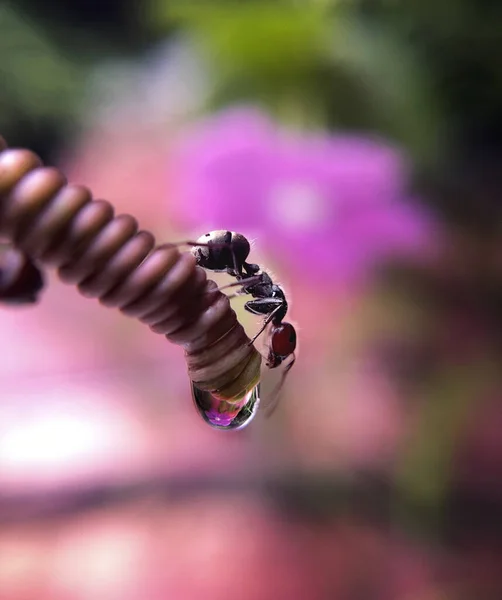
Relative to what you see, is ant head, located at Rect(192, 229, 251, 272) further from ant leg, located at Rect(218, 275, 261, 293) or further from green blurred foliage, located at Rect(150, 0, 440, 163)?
green blurred foliage, located at Rect(150, 0, 440, 163)

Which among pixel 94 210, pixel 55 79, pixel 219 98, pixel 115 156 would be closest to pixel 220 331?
pixel 94 210

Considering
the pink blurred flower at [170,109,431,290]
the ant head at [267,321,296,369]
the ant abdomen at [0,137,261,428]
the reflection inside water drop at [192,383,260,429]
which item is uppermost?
the pink blurred flower at [170,109,431,290]

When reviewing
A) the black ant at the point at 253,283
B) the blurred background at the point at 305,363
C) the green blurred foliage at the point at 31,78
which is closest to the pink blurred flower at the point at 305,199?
the blurred background at the point at 305,363

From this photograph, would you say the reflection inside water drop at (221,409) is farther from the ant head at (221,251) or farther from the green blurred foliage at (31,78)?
the green blurred foliage at (31,78)

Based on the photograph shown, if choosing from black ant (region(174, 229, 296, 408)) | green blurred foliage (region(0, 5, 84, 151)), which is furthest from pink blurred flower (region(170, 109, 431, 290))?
green blurred foliage (region(0, 5, 84, 151))

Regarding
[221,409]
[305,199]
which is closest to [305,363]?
[305,199]

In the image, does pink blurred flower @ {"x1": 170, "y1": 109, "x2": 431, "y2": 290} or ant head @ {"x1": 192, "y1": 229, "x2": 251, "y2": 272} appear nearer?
ant head @ {"x1": 192, "y1": 229, "x2": 251, "y2": 272}
